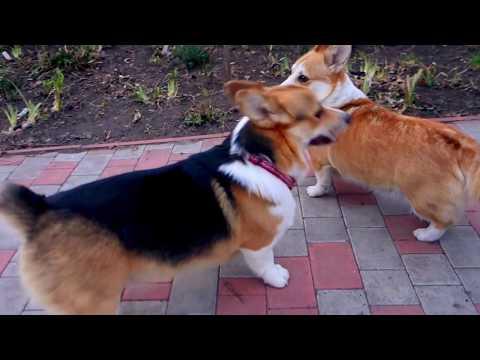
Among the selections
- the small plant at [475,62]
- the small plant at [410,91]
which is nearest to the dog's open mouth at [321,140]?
the small plant at [410,91]

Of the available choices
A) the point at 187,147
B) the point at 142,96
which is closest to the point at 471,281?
the point at 187,147

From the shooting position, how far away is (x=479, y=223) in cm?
319

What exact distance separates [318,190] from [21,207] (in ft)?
7.99

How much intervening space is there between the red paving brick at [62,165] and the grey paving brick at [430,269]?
3404 mm

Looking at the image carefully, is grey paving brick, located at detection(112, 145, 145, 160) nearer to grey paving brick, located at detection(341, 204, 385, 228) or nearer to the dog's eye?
the dog's eye

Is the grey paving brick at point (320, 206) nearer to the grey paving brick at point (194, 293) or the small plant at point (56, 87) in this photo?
the grey paving brick at point (194, 293)

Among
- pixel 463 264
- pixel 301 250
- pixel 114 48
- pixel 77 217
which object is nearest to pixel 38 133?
pixel 114 48

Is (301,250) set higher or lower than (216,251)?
lower

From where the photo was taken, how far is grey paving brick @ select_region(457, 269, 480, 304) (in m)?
2.59

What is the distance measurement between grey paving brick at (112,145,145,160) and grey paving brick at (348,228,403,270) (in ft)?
8.09

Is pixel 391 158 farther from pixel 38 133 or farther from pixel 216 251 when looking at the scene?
pixel 38 133

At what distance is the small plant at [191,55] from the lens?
5609 mm

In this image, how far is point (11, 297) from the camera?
2.76 metres

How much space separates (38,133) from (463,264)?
4.79m
